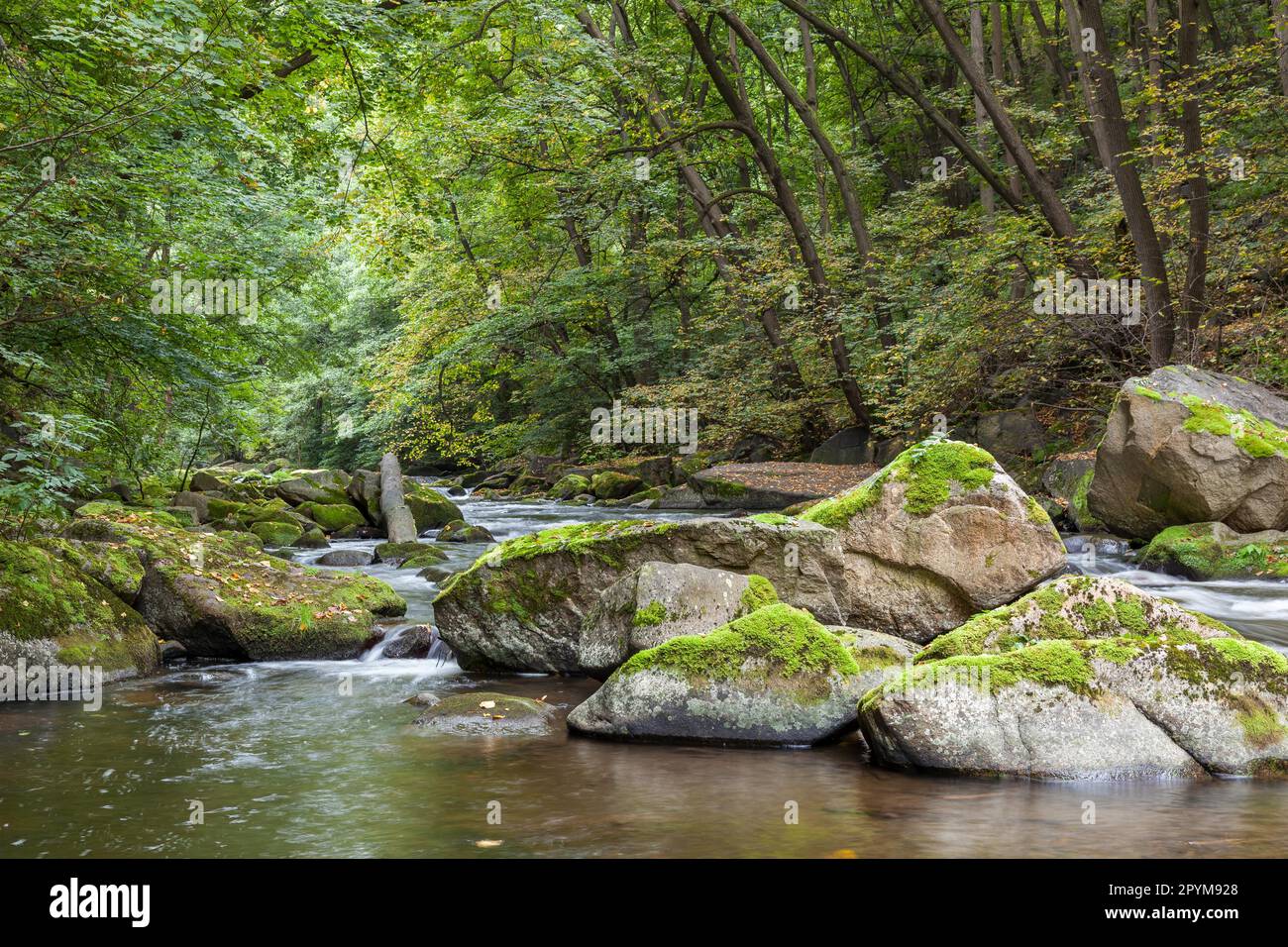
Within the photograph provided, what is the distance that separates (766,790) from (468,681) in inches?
154

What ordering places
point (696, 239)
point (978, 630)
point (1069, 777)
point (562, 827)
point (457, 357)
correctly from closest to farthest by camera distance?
point (562, 827) < point (1069, 777) < point (978, 630) < point (696, 239) < point (457, 357)

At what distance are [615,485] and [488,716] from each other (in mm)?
18289

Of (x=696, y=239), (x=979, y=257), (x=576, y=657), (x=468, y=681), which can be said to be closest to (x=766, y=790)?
(x=576, y=657)

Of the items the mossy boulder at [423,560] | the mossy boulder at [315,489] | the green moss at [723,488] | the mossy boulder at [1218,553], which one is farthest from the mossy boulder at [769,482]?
the mossy boulder at [315,489]

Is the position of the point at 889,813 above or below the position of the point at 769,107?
below

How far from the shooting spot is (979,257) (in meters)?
15.5

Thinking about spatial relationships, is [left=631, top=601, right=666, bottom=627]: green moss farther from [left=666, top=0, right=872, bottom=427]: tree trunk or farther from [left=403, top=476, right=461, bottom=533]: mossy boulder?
[left=403, top=476, right=461, bottom=533]: mossy boulder

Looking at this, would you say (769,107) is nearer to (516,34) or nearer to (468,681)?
(516,34)

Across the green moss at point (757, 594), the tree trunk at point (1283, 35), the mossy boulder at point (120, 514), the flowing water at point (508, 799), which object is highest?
the tree trunk at point (1283, 35)

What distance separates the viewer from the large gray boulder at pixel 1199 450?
37.5 ft

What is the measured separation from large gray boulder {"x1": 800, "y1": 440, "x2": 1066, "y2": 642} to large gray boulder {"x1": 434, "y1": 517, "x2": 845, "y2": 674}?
307 mm

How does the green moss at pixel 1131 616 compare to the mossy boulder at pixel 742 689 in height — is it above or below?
above

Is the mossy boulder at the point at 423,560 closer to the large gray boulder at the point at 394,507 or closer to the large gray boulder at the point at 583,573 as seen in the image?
the large gray boulder at the point at 394,507

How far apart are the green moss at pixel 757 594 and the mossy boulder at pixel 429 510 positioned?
13070 millimetres
